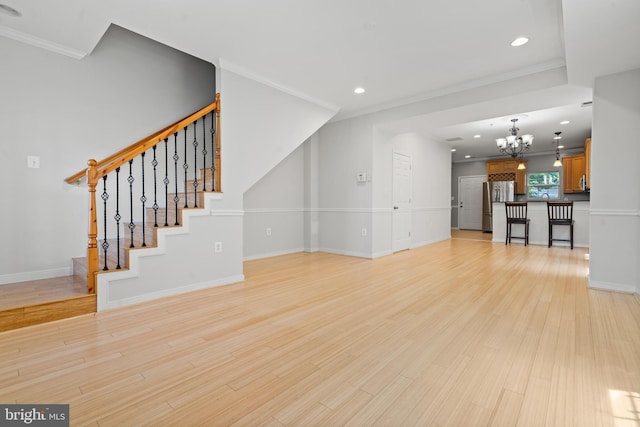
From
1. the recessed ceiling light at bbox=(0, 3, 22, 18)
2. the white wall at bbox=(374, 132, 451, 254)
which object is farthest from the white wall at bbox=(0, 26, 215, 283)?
the white wall at bbox=(374, 132, 451, 254)

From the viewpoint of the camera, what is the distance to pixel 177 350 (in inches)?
77.3

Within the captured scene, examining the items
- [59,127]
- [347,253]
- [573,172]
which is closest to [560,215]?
[573,172]

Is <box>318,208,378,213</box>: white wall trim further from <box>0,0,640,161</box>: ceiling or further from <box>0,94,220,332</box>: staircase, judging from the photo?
<box>0,94,220,332</box>: staircase

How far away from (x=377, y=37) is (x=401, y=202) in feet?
12.1

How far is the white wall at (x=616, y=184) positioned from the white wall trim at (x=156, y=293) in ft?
14.1

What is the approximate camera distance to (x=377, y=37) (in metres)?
2.95

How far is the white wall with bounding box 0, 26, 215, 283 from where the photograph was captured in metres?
2.98

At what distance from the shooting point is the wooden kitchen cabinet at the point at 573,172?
8.50 metres

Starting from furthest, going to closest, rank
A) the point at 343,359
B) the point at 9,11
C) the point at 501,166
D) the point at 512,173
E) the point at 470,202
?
1. the point at 470,202
2. the point at 501,166
3. the point at 512,173
4. the point at 9,11
5. the point at 343,359

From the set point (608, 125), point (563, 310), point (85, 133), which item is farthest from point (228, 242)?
point (608, 125)

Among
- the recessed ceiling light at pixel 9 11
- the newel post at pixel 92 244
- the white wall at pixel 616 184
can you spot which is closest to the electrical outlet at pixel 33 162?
the newel post at pixel 92 244

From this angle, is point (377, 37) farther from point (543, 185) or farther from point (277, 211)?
point (543, 185)

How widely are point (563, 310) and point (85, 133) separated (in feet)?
17.4

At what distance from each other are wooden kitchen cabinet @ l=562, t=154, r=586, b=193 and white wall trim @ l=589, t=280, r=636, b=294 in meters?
6.73
